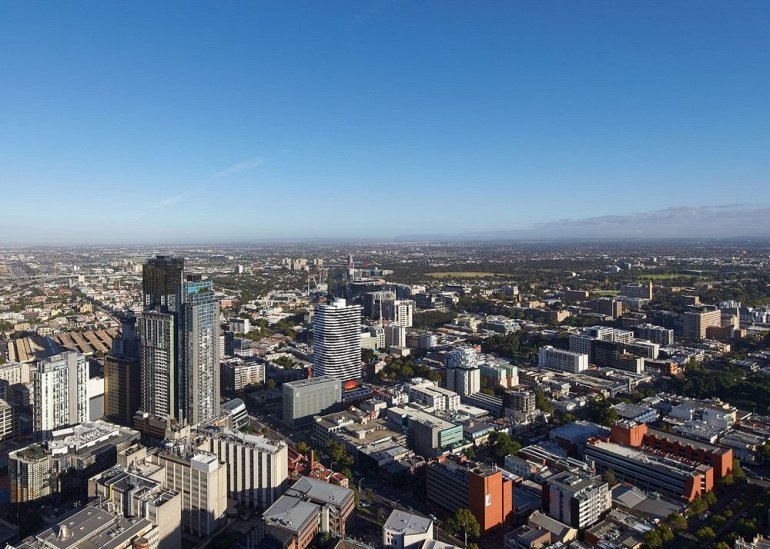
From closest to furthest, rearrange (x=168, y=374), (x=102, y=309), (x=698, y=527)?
(x=698, y=527)
(x=168, y=374)
(x=102, y=309)

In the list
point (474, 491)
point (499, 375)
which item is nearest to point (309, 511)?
point (474, 491)

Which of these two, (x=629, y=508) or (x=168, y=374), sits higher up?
(x=168, y=374)

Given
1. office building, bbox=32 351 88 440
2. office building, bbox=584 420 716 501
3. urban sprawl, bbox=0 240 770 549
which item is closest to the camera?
urban sprawl, bbox=0 240 770 549

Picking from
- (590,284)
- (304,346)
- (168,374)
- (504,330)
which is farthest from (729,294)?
(168,374)

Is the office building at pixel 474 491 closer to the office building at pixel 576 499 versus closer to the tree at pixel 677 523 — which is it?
the office building at pixel 576 499

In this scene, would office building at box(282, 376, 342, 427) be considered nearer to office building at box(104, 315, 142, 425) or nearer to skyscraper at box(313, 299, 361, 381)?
skyscraper at box(313, 299, 361, 381)

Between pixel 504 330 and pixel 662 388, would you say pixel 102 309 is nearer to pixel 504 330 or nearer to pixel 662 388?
pixel 504 330

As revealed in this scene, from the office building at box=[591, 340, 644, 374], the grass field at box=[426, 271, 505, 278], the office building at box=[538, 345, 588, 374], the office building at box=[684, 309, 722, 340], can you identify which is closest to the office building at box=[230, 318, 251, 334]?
the office building at box=[538, 345, 588, 374]

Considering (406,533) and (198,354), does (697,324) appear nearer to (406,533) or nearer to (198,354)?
(406,533)
